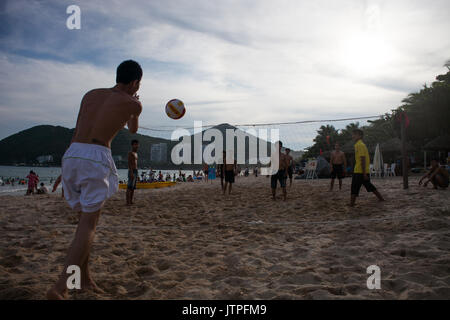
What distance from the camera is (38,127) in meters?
89.9

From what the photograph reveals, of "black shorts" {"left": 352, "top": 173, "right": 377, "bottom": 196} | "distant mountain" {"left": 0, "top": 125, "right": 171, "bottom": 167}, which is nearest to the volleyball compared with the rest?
"black shorts" {"left": 352, "top": 173, "right": 377, "bottom": 196}

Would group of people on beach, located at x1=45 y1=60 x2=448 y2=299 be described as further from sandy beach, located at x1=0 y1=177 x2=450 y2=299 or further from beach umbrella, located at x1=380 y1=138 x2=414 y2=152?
beach umbrella, located at x1=380 y1=138 x2=414 y2=152

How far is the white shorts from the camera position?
1.59 metres

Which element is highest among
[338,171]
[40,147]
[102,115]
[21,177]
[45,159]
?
[40,147]

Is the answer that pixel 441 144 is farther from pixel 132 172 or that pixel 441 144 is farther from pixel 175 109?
pixel 132 172

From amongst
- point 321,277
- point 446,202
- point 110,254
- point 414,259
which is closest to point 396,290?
point 321,277

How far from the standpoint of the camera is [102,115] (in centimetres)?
170

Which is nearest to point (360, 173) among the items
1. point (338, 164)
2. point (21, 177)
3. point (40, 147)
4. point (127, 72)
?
point (338, 164)

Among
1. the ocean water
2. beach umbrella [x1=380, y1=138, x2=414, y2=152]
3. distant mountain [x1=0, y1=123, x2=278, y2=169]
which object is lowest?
the ocean water

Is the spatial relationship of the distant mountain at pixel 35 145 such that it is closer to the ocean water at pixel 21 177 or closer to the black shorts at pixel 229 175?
the ocean water at pixel 21 177

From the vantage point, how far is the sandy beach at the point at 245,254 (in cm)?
174

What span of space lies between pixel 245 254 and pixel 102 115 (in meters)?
1.68
